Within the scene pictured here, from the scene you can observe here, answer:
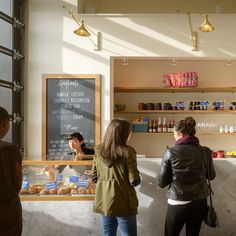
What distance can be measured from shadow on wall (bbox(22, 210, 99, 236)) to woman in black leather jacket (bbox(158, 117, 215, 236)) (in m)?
0.96

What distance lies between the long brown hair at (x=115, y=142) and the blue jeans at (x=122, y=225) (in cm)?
47

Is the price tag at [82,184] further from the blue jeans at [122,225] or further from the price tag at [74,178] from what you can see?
the blue jeans at [122,225]

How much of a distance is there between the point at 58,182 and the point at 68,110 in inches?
72.4

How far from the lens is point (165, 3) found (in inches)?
242

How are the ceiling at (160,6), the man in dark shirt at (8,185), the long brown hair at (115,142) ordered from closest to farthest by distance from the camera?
the man in dark shirt at (8,185) < the long brown hair at (115,142) < the ceiling at (160,6)

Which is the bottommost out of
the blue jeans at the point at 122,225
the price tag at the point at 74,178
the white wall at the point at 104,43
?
the blue jeans at the point at 122,225

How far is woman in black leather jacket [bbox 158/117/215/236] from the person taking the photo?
9.11 feet

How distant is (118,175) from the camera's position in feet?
8.83

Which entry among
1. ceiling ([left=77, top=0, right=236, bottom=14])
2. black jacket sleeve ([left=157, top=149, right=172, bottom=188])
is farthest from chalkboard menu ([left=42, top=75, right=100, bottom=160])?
black jacket sleeve ([left=157, top=149, right=172, bottom=188])

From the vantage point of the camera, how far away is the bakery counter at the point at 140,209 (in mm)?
3377

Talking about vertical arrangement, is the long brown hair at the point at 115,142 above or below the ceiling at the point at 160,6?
below

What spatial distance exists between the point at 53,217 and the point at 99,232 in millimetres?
460

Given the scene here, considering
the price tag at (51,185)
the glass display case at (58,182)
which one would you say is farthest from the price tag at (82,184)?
the price tag at (51,185)

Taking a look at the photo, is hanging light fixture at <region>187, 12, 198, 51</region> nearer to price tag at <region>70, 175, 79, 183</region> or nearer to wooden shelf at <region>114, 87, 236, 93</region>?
wooden shelf at <region>114, 87, 236, 93</region>
